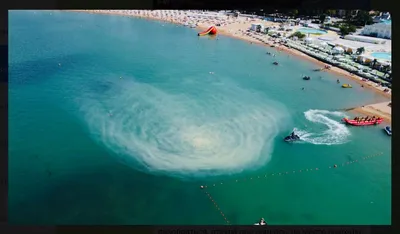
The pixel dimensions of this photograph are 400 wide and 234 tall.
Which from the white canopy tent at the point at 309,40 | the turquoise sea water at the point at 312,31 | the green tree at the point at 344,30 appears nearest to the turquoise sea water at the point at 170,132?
the white canopy tent at the point at 309,40

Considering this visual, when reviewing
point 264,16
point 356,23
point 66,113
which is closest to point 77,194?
point 66,113

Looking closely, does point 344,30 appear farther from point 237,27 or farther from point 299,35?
point 237,27

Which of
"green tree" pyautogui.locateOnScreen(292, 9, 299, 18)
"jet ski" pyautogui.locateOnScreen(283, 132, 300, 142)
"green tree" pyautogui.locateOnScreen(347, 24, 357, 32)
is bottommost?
"jet ski" pyautogui.locateOnScreen(283, 132, 300, 142)

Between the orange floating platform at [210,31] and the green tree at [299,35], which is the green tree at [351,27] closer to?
the green tree at [299,35]

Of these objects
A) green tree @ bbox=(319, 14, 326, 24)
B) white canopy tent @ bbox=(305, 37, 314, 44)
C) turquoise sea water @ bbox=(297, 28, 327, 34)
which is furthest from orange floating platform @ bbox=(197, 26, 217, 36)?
green tree @ bbox=(319, 14, 326, 24)

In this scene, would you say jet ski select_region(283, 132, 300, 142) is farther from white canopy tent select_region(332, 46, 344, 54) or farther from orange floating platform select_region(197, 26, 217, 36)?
orange floating platform select_region(197, 26, 217, 36)
